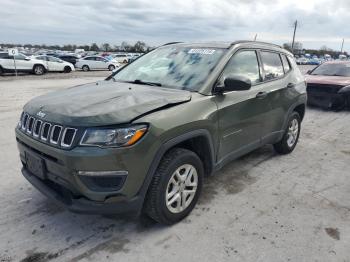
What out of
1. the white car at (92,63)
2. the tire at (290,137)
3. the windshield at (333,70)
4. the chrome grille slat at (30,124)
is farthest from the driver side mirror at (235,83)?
the white car at (92,63)

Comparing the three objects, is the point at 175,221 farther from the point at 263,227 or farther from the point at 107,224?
the point at 263,227

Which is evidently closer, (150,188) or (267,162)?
(150,188)

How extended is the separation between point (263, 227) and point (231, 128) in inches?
43.3

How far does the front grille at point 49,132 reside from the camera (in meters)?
2.54

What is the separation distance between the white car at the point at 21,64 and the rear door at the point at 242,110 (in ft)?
64.9

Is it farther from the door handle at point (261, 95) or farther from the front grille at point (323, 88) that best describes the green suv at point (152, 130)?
the front grille at point (323, 88)

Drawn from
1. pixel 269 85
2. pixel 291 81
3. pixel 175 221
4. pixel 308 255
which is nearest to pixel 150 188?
pixel 175 221

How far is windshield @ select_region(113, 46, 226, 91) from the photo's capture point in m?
3.47

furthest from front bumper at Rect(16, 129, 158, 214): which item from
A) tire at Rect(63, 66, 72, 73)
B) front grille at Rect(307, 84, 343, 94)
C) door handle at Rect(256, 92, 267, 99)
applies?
tire at Rect(63, 66, 72, 73)

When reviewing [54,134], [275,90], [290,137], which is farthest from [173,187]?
[290,137]

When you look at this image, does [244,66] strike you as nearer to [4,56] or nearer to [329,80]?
[329,80]

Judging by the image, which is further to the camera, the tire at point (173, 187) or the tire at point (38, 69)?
the tire at point (38, 69)

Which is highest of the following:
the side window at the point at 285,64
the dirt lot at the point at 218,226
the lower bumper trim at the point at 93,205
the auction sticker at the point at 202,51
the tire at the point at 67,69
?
the auction sticker at the point at 202,51

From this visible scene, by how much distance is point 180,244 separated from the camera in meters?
2.86
